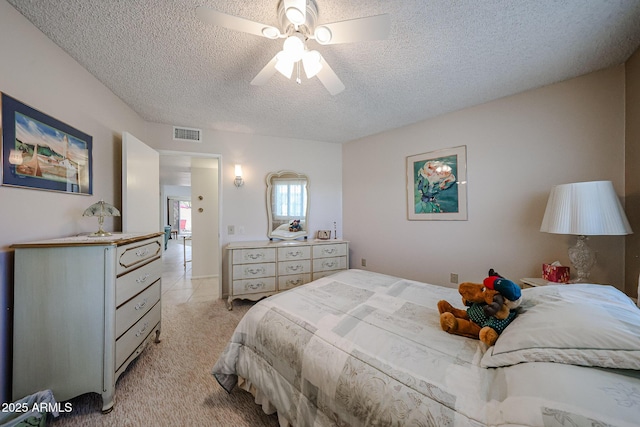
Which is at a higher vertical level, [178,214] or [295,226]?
[178,214]

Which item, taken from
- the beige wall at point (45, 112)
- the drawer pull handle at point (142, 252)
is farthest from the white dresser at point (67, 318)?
the drawer pull handle at point (142, 252)

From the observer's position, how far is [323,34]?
1178mm

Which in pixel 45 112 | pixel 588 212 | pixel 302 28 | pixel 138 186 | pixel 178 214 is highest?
pixel 302 28

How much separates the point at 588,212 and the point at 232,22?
258cm

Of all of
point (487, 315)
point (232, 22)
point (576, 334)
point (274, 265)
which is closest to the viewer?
point (576, 334)

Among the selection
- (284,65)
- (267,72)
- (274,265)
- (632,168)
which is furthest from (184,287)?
(632,168)

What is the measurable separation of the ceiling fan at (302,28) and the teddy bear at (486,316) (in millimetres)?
1438

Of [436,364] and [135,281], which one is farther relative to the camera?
[135,281]

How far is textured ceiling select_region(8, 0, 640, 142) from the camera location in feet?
4.19

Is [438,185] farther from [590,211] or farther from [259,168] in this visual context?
[259,168]

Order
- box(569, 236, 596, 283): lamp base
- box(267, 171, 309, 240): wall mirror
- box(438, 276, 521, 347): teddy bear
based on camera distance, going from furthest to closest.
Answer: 1. box(267, 171, 309, 240): wall mirror
2. box(569, 236, 596, 283): lamp base
3. box(438, 276, 521, 347): teddy bear

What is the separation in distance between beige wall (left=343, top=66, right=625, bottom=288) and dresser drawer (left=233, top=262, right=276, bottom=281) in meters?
1.60

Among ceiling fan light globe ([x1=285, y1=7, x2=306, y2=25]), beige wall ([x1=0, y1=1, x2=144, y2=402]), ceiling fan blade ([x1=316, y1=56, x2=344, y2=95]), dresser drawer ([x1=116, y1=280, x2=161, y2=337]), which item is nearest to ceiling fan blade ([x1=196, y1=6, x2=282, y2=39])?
ceiling fan light globe ([x1=285, y1=7, x2=306, y2=25])

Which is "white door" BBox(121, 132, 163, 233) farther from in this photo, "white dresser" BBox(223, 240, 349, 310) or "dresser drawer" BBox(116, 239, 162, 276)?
"white dresser" BBox(223, 240, 349, 310)
